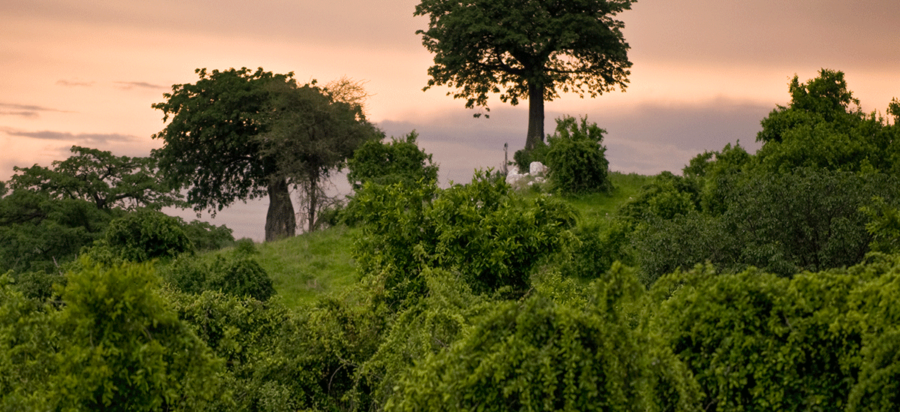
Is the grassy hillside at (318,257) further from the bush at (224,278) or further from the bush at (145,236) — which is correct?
the bush at (145,236)

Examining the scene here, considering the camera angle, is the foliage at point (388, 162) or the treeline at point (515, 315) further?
the foliage at point (388, 162)

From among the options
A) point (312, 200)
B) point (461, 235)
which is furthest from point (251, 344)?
point (312, 200)

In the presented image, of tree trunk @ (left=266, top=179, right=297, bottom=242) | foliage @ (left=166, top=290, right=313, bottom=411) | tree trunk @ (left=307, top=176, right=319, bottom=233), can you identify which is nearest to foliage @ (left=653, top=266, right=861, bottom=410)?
foliage @ (left=166, top=290, right=313, bottom=411)

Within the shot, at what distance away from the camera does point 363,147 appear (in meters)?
37.6

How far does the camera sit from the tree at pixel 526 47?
134 ft

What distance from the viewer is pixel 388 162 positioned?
37.4 meters

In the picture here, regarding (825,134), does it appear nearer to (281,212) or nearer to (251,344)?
(251,344)

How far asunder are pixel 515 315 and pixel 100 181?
44.4m

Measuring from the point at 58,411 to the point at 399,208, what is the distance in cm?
902

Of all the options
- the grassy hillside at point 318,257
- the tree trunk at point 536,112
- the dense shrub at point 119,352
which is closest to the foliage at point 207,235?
the grassy hillside at point 318,257

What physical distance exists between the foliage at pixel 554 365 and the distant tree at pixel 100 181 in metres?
41.5

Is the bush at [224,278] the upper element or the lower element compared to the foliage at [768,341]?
lower

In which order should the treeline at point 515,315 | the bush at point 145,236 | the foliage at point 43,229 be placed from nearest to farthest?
the treeline at point 515,315, the bush at point 145,236, the foliage at point 43,229

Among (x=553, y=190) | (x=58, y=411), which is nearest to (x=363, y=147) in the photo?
(x=553, y=190)
